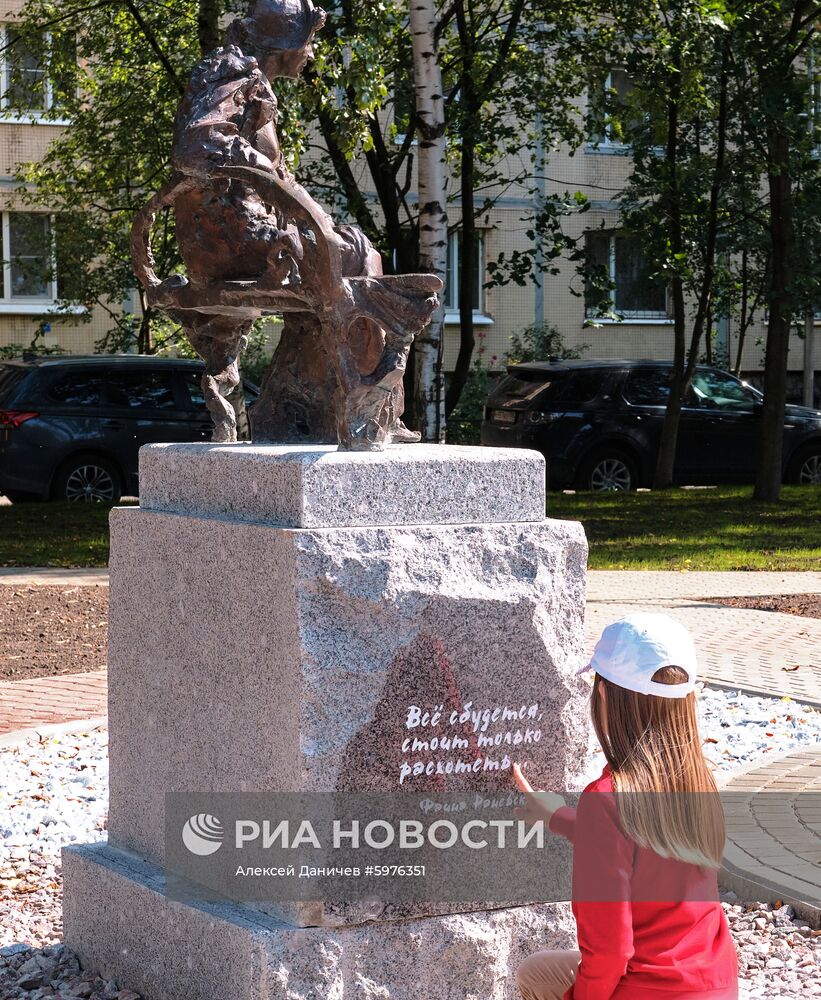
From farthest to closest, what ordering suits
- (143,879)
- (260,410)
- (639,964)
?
1. (260,410)
2. (143,879)
3. (639,964)

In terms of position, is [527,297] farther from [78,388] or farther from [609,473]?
[78,388]

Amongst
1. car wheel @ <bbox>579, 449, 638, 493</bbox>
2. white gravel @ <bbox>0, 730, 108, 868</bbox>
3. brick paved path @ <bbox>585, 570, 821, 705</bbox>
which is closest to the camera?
white gravel @ <bbox>0, 730, 108, 868</bbox>

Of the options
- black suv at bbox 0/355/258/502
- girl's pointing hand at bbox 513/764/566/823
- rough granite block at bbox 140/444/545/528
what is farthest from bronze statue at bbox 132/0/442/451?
black suv at bbox 0/355/258/502

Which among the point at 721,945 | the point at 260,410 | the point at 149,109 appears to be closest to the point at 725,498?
the point at 149,109

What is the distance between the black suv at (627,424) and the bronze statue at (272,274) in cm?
1512

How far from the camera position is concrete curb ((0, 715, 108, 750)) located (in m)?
6.86

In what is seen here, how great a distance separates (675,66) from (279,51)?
12.9m

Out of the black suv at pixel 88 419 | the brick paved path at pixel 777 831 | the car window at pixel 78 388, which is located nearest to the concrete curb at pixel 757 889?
the brick paved path at pixel 777 831

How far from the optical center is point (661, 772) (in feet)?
9.92

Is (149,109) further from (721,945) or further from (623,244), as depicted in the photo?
(721,945)

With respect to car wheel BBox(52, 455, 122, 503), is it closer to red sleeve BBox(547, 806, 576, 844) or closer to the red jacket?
red sleeve BBox(547, 806, 576, 844)

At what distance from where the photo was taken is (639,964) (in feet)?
9.89

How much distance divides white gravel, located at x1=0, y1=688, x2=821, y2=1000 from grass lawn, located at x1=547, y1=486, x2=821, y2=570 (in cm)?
557

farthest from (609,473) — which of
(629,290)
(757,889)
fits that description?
(757,889)
